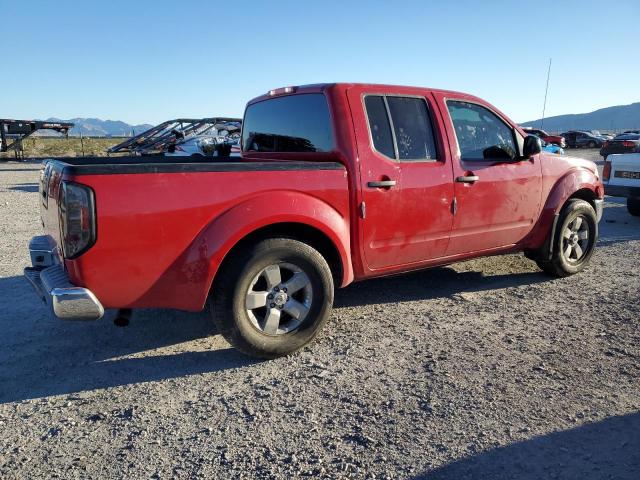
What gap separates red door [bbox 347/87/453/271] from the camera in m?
3.80

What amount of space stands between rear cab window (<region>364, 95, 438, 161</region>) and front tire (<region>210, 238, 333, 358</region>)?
1.11 m

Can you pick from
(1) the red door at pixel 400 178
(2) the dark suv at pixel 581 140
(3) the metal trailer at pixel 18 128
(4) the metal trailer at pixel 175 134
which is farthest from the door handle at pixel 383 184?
(2) the dark suv at pixel 581 140

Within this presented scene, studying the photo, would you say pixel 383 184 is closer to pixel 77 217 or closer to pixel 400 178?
pixel 400 178

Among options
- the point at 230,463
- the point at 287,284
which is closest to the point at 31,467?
the point at 230,463

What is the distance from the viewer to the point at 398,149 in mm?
3998

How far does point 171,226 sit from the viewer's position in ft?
9.93

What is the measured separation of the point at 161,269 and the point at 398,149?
6.81 ft

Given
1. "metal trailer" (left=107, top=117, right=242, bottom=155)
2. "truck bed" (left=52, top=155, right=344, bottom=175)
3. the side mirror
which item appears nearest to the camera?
"truck bed" (left=52, top=155, right=344, bottom=175)

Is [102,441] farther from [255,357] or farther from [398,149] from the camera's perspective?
[398,149]

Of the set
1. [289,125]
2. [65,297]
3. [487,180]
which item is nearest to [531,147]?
[487,180]

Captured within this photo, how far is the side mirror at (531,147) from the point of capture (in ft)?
15.2

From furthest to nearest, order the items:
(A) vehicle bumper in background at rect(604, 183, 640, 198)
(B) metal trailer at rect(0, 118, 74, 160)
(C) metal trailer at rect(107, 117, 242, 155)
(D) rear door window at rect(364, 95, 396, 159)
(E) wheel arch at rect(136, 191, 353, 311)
Result: (B) metal trailer at rect(0, 118, 74, 160), (C) metal trailer at rect(107, 117, 242, 155), (A) vehicle bumper in background at rect(604, 183, 640, 198), (D) rear door window at rect(364, 95, 396, 159), (E) wheel arch at rect(136, 191, 353, 311)

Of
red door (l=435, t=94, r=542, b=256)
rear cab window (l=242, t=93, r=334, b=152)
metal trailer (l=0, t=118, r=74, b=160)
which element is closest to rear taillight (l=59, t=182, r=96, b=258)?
rear cab window (l=242, t=93, r=334, b=152)

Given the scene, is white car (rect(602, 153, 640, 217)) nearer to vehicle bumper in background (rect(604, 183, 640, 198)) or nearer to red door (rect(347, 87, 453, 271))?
vehicle bumper in background (rect(604, 183, 640, 198))
